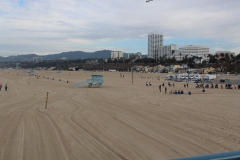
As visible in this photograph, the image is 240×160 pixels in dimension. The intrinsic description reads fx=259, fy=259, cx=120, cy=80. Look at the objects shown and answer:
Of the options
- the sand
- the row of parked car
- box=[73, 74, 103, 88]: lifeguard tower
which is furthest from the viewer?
the row of parked car

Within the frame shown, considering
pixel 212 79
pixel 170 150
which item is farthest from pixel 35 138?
pixel 212 79

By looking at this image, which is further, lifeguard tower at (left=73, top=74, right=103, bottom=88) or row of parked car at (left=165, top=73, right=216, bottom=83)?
row of parked car at (left=165, top=73, right=216, bottom=83)

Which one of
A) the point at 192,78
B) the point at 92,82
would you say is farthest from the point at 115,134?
the point at 192,78

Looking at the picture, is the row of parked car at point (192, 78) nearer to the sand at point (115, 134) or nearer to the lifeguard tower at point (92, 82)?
the lifeguard tower at point (92, 82)

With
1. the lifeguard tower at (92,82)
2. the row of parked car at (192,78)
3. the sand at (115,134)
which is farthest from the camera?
the row of parked car at (192,78)

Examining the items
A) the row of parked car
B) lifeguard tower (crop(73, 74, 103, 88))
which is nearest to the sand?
lifeguard tower (crop(73, 74, 103, 88))

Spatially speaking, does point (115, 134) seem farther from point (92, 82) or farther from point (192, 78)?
point (192, 78)

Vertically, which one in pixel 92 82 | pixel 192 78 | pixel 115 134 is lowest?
pixel 115 134

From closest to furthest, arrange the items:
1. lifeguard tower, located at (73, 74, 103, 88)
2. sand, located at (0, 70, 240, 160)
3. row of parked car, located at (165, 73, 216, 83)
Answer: sand, located at (0, 70, 240, 160)
lifeguard tower, located at (73, 74, 103, 88)
row of parked car, located at (165, 73, 216, 83)

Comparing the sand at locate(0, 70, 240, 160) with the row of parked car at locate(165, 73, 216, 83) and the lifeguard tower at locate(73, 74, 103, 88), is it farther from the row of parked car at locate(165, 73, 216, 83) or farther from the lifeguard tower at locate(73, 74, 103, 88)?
the row of parked car at locate(165, 73, 216, 83)

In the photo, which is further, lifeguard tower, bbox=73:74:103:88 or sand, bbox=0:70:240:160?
lifeguard tower, bbox=73:74:103:88

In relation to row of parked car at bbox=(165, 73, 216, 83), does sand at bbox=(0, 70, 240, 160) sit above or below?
below

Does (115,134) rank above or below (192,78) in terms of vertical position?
below

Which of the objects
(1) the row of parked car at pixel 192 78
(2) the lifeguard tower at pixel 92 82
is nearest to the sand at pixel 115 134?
(2) the lifeguard tower at pixel 92 82
